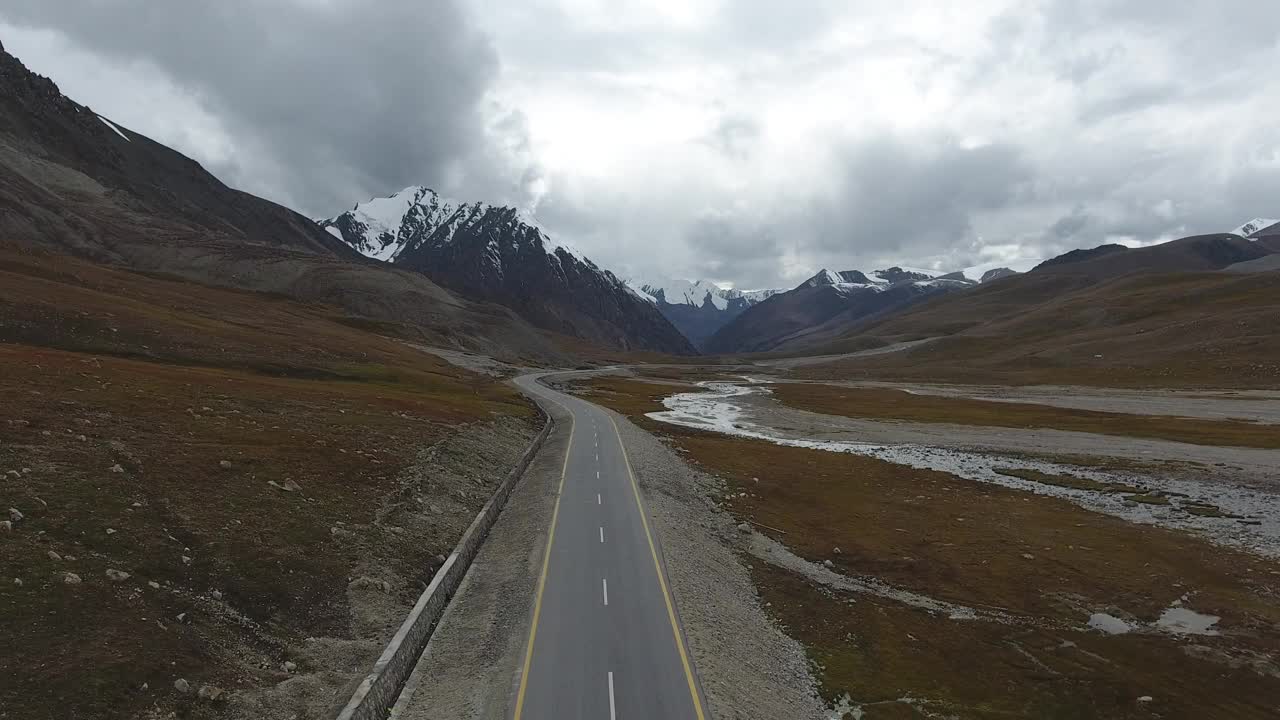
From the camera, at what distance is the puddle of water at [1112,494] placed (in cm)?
4347

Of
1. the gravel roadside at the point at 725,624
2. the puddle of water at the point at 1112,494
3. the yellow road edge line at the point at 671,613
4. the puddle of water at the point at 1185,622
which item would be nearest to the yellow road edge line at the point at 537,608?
the yellow road edge line at the point at 671,613

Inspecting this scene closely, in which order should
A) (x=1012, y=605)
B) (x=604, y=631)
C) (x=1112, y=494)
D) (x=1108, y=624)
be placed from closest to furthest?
(x=604, y=631) < (x=1108, y=624) < (x=1012, y=605) < (x=1112, y=494)

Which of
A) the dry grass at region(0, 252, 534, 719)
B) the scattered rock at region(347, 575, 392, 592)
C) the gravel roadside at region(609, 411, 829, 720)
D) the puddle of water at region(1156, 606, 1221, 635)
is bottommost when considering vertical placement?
the puddle of water at region(1156, 606, 1221, 635)

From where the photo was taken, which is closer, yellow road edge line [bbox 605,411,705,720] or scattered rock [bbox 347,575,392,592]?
yellow road edge line [bbox 605,411,705,720]

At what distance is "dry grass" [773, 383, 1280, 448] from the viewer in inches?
3022

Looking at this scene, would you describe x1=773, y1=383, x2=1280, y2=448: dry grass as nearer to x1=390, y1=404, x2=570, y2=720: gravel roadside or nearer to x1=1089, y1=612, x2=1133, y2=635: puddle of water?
x1=1089, y1=612, x2=1133, y2=635: puddle of water

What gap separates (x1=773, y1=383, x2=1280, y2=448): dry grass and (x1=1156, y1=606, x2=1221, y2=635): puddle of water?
55.6 m

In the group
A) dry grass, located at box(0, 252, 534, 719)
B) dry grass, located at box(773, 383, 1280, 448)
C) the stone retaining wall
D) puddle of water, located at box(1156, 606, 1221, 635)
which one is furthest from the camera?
dry grass, located at box(773, 383, 1280, 448)

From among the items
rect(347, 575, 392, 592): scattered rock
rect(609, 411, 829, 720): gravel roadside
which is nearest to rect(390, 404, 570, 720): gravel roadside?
rect(347, 575, 392, 592): scattered rock

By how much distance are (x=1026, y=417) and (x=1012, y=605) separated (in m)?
81.2

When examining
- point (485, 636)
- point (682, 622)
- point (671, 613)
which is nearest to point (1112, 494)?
point (671, 613)

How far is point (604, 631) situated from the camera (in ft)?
81.2

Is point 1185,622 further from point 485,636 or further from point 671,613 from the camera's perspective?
point 485,636

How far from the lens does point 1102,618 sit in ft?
102
